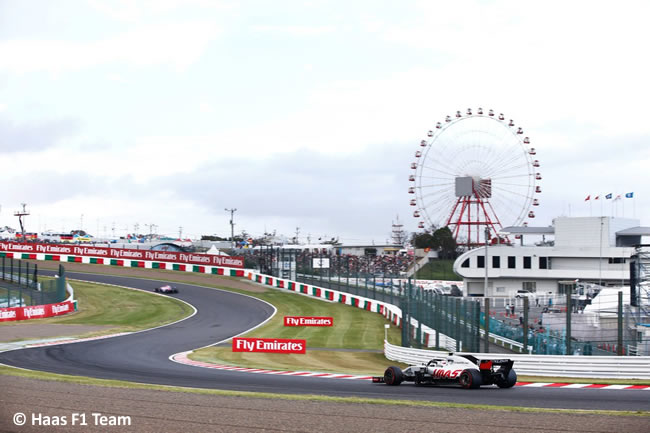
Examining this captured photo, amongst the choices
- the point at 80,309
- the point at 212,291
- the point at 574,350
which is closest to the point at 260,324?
the point at 80,309

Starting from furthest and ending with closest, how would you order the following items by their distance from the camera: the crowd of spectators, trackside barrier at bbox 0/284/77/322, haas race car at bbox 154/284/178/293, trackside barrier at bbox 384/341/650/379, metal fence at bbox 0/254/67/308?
the crowd of spectators, haas race car at bbox 154/284/178/293, metal fence at bbox 0/254/67/308, trackside barrier at bbox 0/284/77/322, trackside barrier at bbox 384/341/650/379

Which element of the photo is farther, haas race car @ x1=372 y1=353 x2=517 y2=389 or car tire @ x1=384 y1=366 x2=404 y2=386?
car tire @ x1=384 y1=366 x2=404 y2=386

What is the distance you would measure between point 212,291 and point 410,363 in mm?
36990

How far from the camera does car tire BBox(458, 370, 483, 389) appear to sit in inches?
693

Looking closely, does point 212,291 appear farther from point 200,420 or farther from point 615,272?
point 200,420

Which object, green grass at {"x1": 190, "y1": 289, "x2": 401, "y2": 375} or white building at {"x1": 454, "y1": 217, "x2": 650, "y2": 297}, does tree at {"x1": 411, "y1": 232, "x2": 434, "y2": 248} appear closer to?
white building at {"x1": 454, "y1": 217, "x2": 650, "y2": 297}

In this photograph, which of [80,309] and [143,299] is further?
[143,299]

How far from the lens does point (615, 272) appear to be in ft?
233

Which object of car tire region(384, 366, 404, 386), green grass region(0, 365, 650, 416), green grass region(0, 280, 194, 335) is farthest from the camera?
green grass region(0, 280, 194, 335)

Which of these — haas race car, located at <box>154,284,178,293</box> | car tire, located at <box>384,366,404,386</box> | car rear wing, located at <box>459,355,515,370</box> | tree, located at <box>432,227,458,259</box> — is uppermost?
tree, located at <box>432,227,458,259</box>

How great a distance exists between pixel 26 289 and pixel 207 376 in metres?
30.0

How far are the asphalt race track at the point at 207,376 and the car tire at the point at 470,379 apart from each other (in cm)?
19

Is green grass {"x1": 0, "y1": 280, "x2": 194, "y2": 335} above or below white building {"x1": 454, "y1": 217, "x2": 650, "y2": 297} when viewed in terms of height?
below

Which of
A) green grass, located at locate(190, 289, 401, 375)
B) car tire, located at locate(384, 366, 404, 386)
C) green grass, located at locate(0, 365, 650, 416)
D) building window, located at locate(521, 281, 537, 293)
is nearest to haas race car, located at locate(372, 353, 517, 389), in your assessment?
car tire, located at locate(384, 366, 404, 386)
